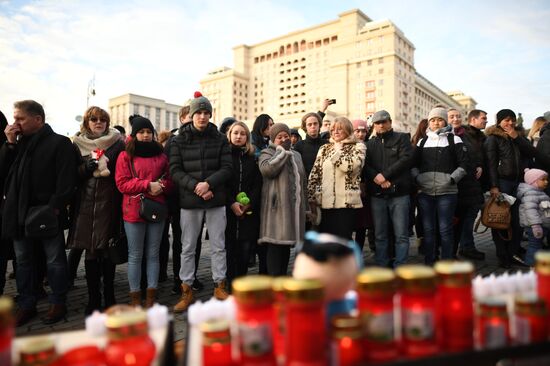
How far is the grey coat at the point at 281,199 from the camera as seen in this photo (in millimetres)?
3988

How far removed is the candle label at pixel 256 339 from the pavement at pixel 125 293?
5.04ft

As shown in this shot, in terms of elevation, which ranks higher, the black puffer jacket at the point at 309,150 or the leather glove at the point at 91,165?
the black puffer jacket at the point at 309,150

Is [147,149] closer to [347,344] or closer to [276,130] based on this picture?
[276,130]

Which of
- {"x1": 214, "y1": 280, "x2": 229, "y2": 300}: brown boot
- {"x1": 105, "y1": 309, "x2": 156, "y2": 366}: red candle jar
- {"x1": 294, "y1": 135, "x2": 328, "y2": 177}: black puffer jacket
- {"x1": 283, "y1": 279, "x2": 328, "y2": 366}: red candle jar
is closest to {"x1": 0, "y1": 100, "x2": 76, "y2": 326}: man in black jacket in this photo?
{"x1": 214, "y1": 280, "x2": 229, "y2": 300}: brown boot

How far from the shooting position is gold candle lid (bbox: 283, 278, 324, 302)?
0.99 meters

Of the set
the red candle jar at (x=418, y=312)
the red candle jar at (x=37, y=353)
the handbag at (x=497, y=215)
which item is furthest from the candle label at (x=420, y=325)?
the handbag at (x=497, y=215)

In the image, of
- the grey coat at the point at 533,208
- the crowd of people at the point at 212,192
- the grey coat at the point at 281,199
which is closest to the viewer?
the crowd of people at the point at 212,192

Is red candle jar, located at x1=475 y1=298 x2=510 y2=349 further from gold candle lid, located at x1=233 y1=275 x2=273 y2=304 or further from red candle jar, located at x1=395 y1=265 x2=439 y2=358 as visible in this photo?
gold candle lid, located at x1=233 y1=275 x2=273 y2=304

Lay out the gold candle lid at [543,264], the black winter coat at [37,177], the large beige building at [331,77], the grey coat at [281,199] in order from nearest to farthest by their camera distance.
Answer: the gold candle lid at [543,264] → the black winter coat at [37,177] → the grey coat at [281,199] → the large beige building at [331,77]

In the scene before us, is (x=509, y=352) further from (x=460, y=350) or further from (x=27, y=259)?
(x=27, y=259)

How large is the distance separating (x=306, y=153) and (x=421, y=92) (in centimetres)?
9308

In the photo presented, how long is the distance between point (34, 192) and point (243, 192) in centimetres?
213

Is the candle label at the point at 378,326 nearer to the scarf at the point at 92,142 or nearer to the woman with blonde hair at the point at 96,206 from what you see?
the woman with blonde hair at the point at 96,206

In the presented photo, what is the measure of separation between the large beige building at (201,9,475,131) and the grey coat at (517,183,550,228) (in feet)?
193
